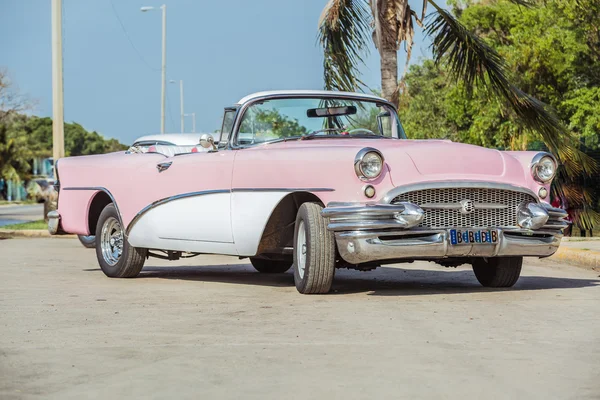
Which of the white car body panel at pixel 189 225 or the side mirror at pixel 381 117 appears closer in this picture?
the white car body panel at pixel 189 225

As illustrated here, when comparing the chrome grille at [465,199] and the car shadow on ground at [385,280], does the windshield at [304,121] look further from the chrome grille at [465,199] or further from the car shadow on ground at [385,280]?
the chrome grille at [465,199]

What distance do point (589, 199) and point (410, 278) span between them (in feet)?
27.6

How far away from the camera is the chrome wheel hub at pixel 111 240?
1112 cm

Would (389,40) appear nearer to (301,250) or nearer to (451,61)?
(451,61)

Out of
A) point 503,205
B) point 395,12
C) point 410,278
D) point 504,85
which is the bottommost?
point 410,278

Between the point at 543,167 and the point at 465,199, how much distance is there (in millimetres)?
913

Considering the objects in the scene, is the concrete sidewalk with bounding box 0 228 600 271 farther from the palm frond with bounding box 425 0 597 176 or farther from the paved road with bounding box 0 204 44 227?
the paved road with bounding box 0 204 44 227

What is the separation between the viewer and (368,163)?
8.35m

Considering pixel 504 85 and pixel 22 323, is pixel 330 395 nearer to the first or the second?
pixel 22 323

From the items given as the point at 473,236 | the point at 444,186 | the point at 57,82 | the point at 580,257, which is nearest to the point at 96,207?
the point at 444,186

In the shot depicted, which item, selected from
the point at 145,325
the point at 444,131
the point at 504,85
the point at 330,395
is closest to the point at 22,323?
the point at 145,325

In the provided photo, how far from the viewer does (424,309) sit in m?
7.93

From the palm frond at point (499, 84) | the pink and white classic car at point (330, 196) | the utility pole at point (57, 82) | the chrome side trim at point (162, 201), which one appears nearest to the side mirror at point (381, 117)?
the pink and white classic car at point (330, 196)

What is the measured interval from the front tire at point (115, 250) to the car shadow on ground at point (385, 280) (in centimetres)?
33
